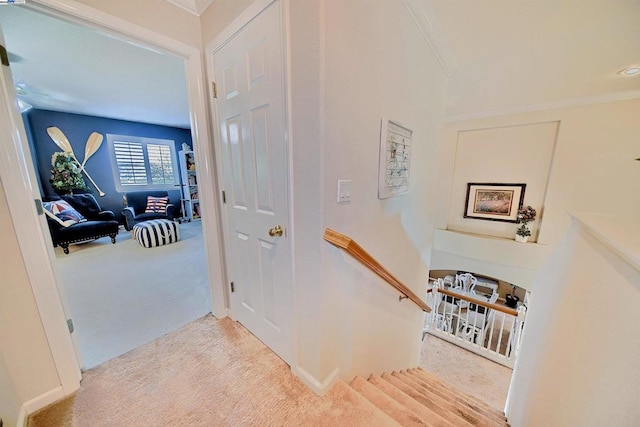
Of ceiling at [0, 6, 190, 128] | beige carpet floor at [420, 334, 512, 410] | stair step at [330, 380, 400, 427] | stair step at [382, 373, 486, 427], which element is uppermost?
ceiling at [0, 6, 190, 128]

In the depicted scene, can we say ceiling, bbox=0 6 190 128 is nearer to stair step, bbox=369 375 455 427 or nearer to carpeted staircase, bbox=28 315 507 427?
carpeted staircase, bbox=28 315 507 427

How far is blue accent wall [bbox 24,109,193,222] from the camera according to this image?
13.5 ft

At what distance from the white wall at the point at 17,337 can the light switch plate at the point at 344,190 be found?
1500mm

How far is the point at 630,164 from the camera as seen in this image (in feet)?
10.4


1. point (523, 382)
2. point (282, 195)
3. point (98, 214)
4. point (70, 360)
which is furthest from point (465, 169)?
point (98, 214)

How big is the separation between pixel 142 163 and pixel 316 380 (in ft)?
21.0

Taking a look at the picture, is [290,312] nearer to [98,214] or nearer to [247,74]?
[247,74]

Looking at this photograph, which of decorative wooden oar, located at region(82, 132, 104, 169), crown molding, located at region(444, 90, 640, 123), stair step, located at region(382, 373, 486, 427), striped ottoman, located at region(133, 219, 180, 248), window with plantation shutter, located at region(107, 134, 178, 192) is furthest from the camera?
window with plantation shutter, located at region(107, 134, 178, 192)

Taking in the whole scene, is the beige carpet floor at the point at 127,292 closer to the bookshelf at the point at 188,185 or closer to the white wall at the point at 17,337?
the white wall at the point at 17,337

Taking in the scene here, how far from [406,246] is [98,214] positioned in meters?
5.52

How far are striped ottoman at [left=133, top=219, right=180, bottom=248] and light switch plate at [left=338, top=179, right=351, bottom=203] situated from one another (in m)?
4.02

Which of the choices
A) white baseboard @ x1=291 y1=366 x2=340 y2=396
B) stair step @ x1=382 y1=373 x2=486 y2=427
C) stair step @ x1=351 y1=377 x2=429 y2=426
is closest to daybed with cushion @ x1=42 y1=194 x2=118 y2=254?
white baseboard @ x1=291 y1=366 x2=340 y2=396

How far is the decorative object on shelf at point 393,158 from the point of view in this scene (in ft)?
4.19

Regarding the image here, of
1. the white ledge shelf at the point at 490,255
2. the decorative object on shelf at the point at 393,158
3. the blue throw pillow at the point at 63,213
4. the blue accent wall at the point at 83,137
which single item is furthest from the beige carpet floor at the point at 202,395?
the blue accent wall at the point at 83,137
